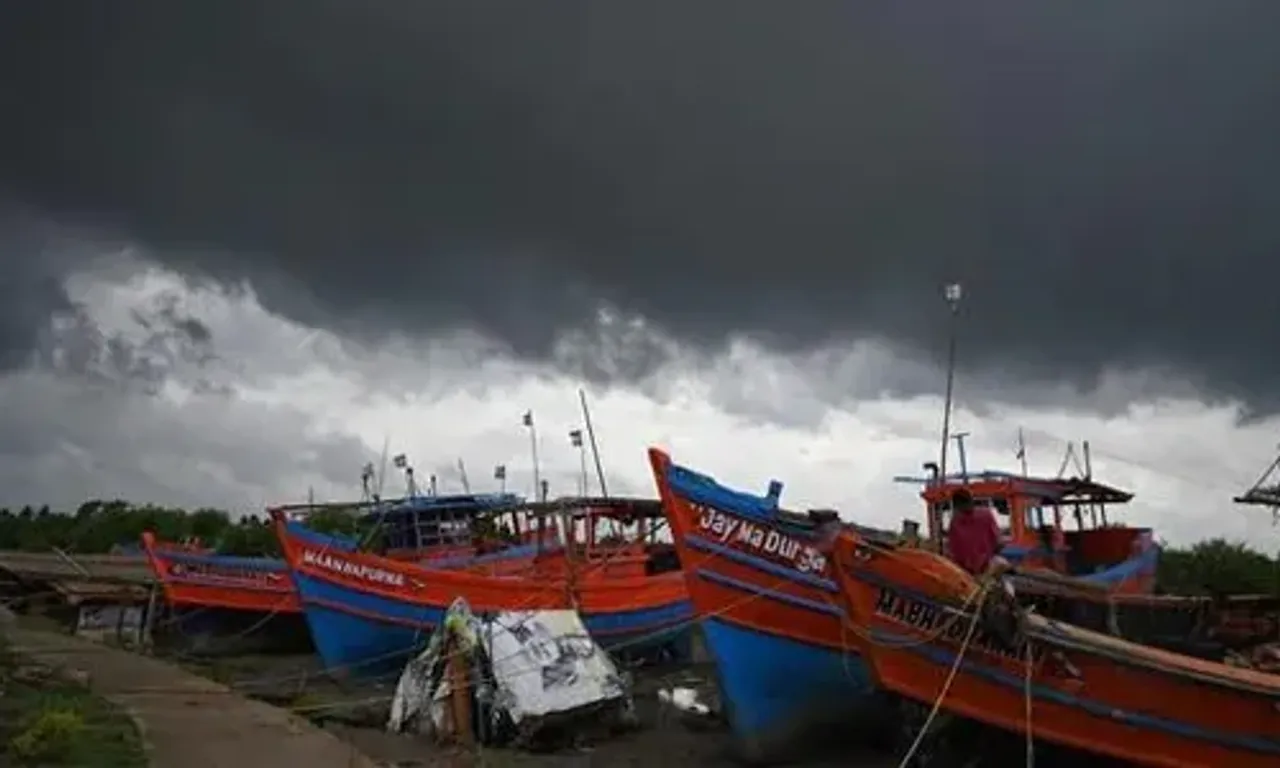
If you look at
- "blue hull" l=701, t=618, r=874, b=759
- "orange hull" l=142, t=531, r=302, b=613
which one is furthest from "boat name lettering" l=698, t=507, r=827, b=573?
"orange hull" l=142, t=531, r=302, b=613

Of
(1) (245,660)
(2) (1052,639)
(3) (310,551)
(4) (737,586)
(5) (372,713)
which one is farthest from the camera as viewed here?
(1) (245,660)

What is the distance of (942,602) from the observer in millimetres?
10352

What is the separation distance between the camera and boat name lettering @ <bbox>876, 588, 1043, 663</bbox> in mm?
10367

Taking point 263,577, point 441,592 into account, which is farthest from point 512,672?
point 263,577

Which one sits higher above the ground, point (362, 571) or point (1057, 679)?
point (362, 571)

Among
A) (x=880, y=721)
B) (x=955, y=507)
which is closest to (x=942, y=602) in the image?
(x=955, y=507)

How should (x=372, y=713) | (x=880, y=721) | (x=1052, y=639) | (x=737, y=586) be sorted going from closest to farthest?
(x=1052, y=639) → (x=737, y=586) → (x=880, y=721) → (x=372, y=713)

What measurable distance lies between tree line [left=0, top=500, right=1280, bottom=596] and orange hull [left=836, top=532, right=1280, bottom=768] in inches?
505

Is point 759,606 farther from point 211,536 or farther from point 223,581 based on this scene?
point 211,536

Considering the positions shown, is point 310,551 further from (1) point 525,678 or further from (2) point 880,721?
(2) point 880,721

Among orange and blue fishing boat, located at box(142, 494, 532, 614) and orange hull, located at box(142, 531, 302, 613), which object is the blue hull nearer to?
orange and blue fishing boat, located at box(142, 494, 532, 614)

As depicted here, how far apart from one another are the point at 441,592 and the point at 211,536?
33.2 metres

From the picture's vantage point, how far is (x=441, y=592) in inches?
718

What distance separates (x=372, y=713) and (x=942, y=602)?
8.04m
